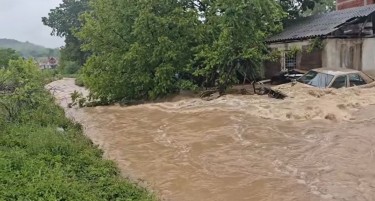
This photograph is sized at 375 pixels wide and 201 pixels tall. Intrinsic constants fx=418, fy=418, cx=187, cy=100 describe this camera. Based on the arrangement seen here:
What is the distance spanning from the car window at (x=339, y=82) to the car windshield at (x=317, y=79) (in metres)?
0.17

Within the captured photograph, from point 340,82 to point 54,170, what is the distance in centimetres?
989

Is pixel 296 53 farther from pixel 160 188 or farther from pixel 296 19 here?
pixel 160 188

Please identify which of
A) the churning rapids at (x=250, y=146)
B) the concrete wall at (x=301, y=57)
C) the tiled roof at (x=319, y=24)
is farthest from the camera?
the concrete wall at (x=301, y=57)

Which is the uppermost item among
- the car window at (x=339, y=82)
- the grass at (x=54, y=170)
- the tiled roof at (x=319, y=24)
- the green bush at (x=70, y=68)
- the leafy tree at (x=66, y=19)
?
the leafy tree at (x=66, y=19)

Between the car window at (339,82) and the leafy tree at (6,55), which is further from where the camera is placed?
the leafy tree at (6,55)

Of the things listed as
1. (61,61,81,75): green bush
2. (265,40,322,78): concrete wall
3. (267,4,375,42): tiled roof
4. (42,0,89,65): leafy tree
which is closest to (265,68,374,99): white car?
(267,4,375,42): tiled roof

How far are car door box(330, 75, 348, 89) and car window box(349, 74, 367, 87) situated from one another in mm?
210

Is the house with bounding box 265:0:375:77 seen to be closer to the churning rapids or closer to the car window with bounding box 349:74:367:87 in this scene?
the car window with bounding box 349:74:367:87

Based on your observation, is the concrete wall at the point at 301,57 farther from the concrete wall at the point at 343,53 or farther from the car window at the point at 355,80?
the car window at the point at 355,80

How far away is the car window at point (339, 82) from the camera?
1366cm

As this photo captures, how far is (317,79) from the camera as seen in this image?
14.2 meters

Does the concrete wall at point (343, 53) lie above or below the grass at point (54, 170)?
above

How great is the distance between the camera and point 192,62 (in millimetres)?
17562

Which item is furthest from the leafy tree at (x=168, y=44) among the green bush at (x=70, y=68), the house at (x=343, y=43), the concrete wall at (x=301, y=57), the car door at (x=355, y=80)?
the green bush at (x=70, y=68)
